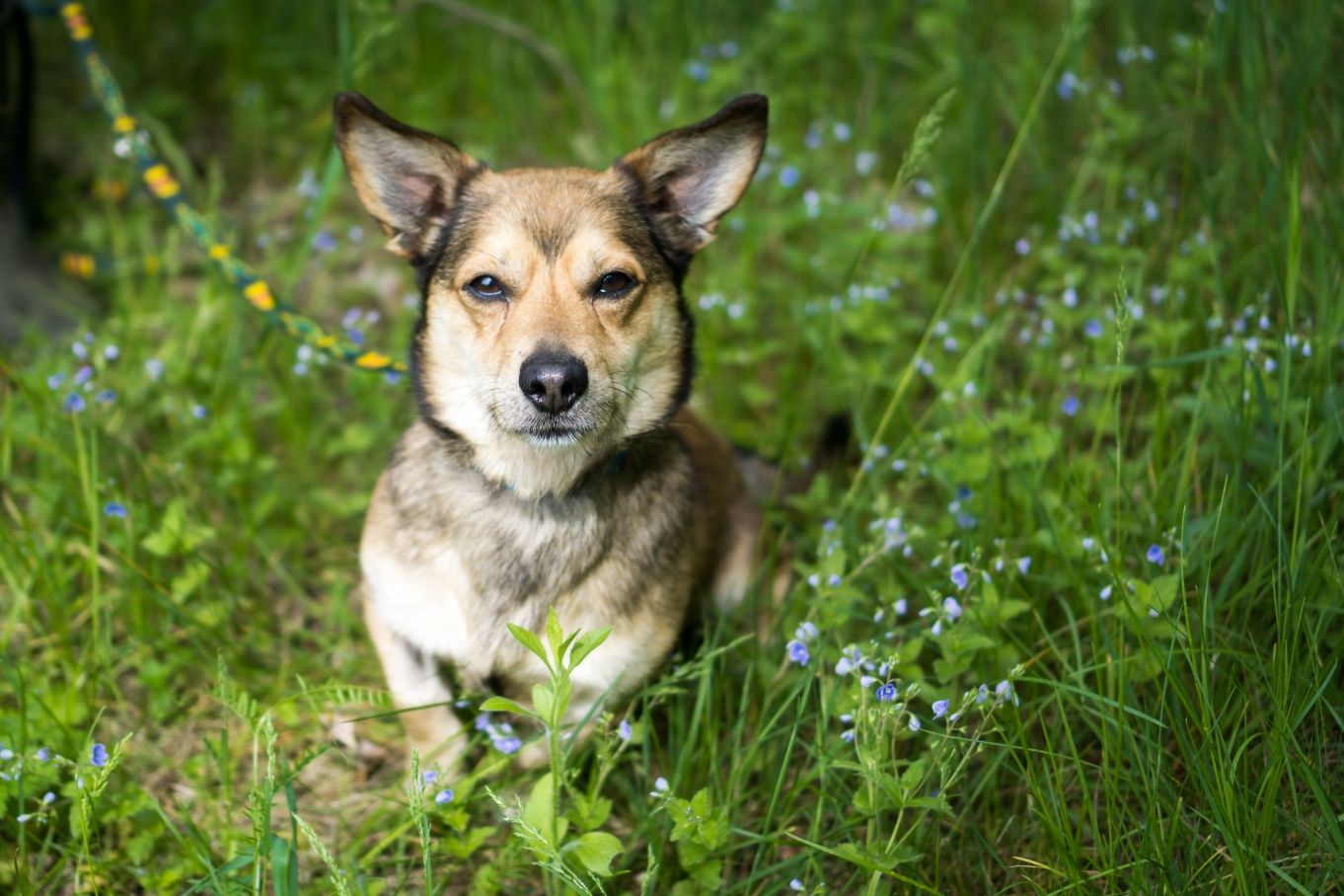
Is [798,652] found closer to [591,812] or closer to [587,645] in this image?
[591,812]

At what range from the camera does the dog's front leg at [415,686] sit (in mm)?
3213

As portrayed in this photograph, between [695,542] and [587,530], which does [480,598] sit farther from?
[695,542]

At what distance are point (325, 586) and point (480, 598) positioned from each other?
124cm

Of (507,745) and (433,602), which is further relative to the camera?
(433,602)

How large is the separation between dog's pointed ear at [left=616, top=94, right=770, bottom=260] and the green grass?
1.63ft

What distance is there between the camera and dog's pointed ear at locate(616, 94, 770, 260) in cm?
295

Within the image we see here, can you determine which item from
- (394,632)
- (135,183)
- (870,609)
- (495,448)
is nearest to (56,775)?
(394,632)

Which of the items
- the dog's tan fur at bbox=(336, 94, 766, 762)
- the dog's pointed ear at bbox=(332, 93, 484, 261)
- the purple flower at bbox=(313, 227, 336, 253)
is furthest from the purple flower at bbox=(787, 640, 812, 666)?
the purple flower at bbox=(313, 227, 336, 253)

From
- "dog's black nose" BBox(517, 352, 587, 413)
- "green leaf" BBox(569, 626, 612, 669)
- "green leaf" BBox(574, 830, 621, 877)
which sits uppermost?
"dog's black nose" BBox(517, 352, 587, 413)

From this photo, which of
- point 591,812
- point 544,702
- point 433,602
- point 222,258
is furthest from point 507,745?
point 222,258

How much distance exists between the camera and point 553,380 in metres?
2.69

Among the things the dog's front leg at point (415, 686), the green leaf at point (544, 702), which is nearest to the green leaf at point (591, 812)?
the green leaf at point (544, 702)

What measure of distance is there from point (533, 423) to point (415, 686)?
0.98 meters

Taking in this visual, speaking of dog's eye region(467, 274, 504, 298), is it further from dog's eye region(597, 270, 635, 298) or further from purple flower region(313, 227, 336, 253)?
purple flower region(313, 227, 336, 253)
